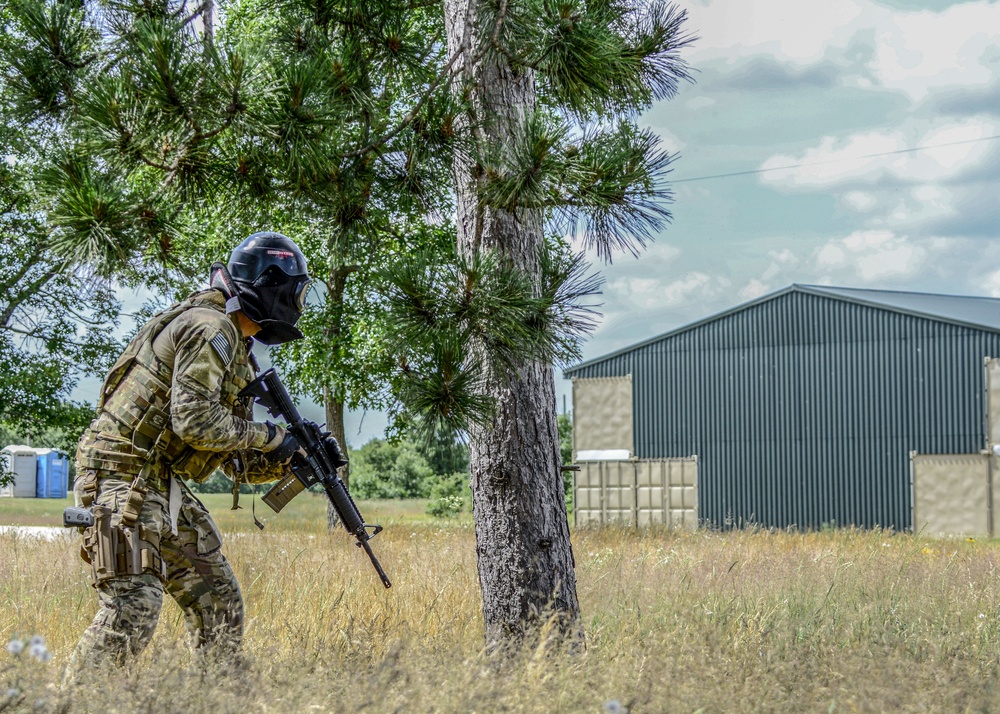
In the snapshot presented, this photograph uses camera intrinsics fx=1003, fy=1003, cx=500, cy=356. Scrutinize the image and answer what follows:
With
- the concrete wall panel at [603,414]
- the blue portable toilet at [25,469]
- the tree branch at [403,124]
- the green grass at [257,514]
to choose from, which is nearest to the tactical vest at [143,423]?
the tree branch at [403,124]

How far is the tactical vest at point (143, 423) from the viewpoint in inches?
156

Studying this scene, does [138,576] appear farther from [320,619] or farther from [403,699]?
[320,619]

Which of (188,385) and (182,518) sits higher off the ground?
(188,385)

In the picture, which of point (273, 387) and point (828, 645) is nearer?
point (273, 387)

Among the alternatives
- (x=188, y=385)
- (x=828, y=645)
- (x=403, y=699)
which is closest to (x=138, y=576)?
(x=188, y=385)

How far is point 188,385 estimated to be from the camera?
3.86m

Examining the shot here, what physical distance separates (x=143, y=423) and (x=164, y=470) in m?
0.21

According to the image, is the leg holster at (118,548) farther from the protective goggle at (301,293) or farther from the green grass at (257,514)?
the green grass at (257,514)

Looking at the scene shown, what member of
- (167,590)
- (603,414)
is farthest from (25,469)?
(167,590)

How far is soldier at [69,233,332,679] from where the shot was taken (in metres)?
3.78

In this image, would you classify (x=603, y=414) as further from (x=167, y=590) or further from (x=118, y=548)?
(x=118, y=548)

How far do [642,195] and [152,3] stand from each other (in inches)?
102

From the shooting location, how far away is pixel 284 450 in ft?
13.7

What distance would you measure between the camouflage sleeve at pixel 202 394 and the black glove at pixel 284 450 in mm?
162
